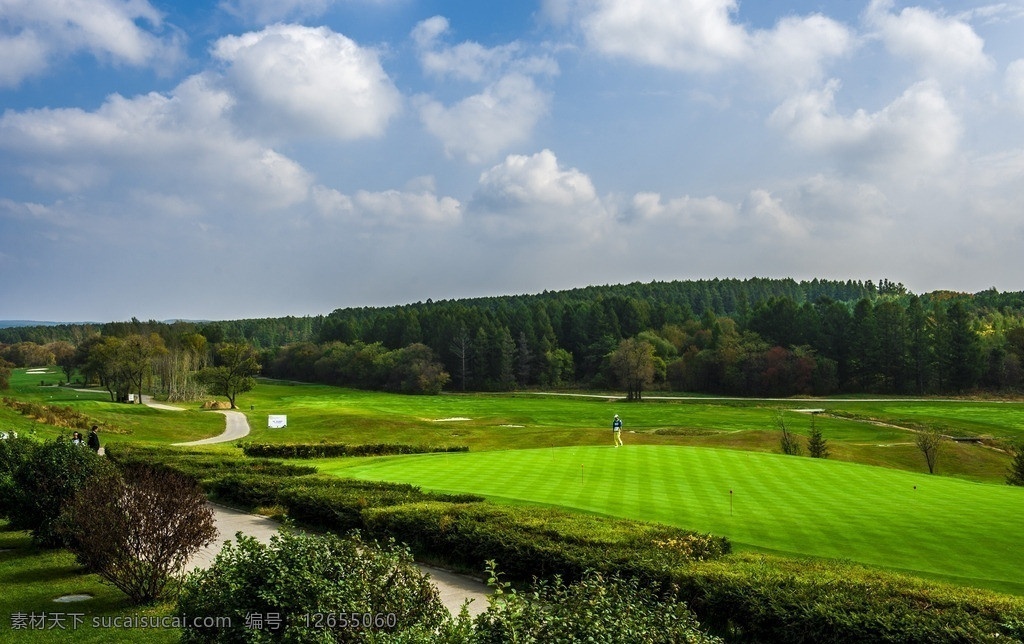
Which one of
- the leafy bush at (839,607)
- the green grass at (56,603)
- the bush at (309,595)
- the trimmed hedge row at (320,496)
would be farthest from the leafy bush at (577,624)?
the trimmed hedge row at (320,496)

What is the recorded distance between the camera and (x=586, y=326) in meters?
160

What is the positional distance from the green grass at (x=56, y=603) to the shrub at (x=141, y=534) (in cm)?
54

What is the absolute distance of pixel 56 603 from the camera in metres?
12.0

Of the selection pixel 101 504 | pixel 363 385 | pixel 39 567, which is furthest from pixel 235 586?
pixel 363 385

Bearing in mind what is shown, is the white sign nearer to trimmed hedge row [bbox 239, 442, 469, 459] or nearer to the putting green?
trimmed hedge row [bbox 239, 442, 469, 459]

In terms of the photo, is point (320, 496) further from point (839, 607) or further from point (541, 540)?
point (839, 607)

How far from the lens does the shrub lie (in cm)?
1153

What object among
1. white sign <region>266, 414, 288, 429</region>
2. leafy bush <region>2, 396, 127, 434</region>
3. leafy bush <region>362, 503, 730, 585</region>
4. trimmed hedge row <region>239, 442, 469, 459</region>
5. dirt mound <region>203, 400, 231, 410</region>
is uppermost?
leafy bush <region>362, 503, 730, 585</region>

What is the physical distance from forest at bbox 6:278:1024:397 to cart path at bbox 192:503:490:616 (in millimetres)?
97748

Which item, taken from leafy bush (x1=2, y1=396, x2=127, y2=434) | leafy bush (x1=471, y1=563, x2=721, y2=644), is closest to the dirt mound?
leafy bush (x1=2, y1=396, x2=127, y2=434)

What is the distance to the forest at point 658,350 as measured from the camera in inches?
4412

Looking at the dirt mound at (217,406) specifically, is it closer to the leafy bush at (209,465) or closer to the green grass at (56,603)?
the leafy bush at (209,465)

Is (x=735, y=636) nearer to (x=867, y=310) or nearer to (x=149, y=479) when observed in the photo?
(x=149, y=479)

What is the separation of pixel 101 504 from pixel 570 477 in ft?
53.4
